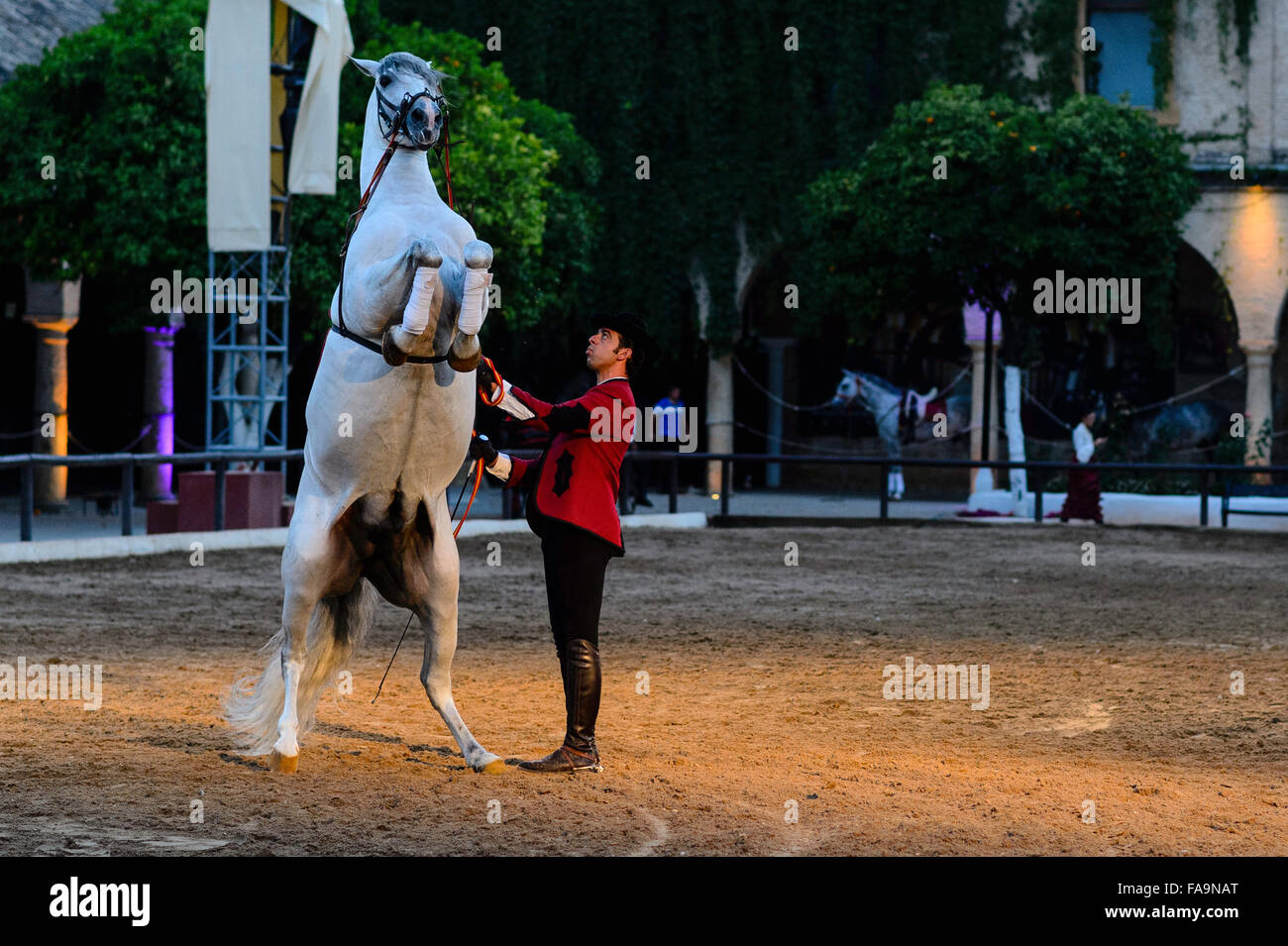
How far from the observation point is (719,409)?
105 feet

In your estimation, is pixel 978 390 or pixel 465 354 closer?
pixel 465 354

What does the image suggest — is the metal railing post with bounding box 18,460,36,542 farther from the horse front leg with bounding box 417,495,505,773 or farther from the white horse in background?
the white horse in background

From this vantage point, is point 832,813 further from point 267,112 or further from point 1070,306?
point 1070,306

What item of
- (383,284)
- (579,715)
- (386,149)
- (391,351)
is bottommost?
(579,715)

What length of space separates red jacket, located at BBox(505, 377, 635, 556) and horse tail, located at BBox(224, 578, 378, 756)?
96 cm

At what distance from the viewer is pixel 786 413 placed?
111 ft

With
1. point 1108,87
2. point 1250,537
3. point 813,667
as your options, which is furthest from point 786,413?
point 813,667

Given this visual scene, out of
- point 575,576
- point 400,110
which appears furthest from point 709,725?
point 400,110

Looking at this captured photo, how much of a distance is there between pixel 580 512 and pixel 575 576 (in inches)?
11.1

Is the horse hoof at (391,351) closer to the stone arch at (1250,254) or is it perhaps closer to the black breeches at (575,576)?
the black breeches at (575,576)

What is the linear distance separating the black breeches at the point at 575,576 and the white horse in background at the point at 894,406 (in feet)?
72.3

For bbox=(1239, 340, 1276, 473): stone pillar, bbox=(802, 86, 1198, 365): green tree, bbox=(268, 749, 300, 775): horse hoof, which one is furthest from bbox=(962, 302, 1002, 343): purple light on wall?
bbox=(268, 749, 300, 775): horse hoof

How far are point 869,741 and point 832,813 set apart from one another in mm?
1818

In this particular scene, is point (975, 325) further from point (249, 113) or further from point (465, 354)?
point (465, 354)
